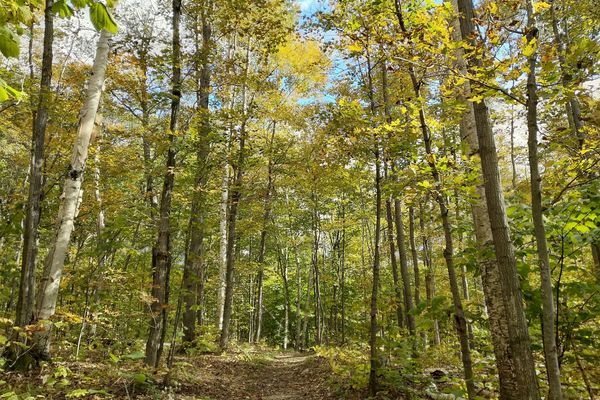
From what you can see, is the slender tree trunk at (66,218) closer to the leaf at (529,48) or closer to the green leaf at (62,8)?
the green leaf at (62,8)

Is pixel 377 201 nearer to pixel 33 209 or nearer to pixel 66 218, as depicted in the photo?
pixel 66 218

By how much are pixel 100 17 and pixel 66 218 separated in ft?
15.8

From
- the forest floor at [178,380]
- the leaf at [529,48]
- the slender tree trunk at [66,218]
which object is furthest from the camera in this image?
the slender tree trunk at [66,218]

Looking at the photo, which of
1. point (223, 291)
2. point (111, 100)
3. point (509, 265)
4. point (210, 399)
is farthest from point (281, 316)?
point (509, 265)

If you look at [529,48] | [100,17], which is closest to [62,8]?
[100,17]

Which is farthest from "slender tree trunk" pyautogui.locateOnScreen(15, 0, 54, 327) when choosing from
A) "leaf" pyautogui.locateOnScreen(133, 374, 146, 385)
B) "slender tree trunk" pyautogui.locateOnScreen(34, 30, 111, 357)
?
"leaf" pyautogui.locateOnScreen(133, 374, 146, 385)

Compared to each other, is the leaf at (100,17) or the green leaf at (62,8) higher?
the green leaf at (62,8)

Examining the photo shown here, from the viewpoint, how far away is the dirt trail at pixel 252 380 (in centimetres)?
662

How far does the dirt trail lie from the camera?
261 inches

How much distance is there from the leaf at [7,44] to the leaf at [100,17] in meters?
0.34

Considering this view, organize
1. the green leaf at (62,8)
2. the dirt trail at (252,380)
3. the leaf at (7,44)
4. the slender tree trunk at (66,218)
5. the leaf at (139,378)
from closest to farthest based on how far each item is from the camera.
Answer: the leaf at (7,44)
the green leaf at (62,8)
the leaf at (139,378)
the slender tree trunk at (66,218)
the dirt trail at (252,380)

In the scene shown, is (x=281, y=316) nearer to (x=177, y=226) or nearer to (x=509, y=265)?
(x=177, y=226)

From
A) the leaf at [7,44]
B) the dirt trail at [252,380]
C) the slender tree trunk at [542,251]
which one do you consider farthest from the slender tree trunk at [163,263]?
the slender tree trunk at [542,251]

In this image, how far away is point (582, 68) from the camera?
257cm
